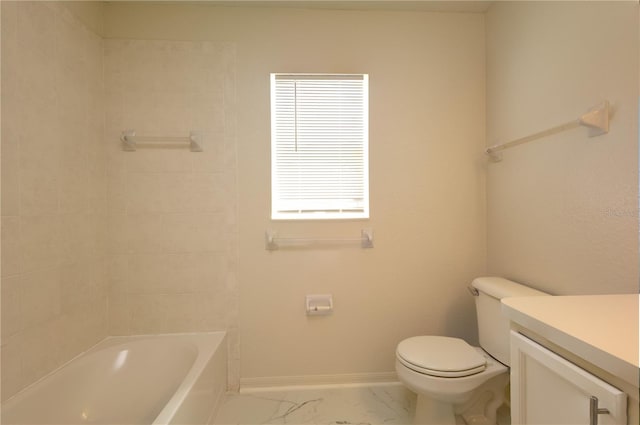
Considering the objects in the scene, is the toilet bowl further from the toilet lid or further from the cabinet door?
the cabinet door

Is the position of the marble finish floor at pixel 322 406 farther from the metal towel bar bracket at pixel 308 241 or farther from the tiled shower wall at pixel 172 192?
the metal towel bar bracket at pixel 308 241

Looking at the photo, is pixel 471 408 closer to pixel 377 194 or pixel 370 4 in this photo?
pixel 377 194

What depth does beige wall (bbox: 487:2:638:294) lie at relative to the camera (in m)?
0.96

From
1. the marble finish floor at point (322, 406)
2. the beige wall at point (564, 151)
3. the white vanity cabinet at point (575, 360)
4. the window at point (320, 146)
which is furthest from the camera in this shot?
the window at point (320, 146)

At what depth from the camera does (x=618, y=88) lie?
97 centimetres

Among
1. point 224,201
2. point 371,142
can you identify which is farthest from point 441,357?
point 224,201

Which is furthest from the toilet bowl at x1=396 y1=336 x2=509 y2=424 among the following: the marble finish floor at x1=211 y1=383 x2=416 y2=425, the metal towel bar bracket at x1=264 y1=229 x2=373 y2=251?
the metal towel bar bracket at x1=264 y1=229 x2=373 y2=251

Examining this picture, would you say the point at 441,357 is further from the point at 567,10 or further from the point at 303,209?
the point at 567,10

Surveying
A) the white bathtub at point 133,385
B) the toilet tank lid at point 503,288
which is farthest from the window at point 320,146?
the white bathtub at point 133,385

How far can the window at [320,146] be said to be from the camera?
1710 mm

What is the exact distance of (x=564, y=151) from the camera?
1.18 meters

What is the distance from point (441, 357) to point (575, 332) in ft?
2.70

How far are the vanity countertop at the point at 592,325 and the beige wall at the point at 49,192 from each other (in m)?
1.79

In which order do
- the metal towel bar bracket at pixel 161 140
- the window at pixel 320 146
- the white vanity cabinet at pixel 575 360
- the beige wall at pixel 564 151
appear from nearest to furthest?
1. the white vanity cabinet at pixel 575 360
2. the beige wall at pixel 564 151
3. the metal towel bar bracket at pixel 161 140
4. the window at pixel 320 146
